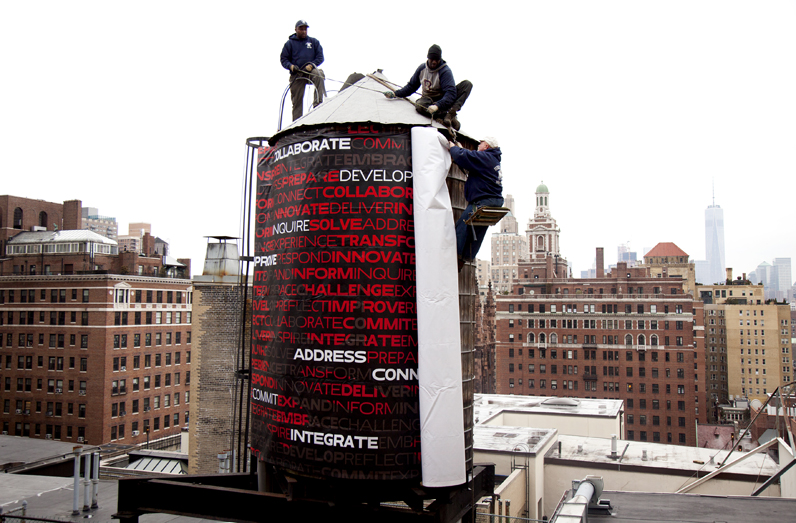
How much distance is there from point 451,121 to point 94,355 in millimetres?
75601

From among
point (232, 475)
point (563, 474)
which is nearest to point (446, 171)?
point (232, 475)

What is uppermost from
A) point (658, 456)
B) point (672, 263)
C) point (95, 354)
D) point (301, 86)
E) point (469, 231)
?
point (672, 263)

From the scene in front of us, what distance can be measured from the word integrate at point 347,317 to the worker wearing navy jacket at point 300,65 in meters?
3.50

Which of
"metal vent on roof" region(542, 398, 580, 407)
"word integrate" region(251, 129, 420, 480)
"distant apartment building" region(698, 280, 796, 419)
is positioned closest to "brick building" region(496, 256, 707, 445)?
"metal vent on roof" region(542, 398, 580, 407)

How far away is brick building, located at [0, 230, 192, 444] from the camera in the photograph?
72.7 m

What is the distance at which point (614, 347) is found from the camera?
327 feet

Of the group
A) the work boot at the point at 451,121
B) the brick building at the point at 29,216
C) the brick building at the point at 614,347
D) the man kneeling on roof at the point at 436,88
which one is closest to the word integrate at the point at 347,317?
the work boot at the point at 451,121

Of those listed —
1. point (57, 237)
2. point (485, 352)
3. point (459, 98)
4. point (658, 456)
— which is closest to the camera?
point (459, 98)

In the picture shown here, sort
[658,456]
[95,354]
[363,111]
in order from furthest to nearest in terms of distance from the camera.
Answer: [95,354] < [658,456] < [363,111]

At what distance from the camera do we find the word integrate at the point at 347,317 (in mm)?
8062

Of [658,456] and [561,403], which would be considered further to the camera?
[561,403]

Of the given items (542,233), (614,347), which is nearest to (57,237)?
(614,347)

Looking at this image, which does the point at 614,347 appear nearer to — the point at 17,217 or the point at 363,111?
the point at 363,111

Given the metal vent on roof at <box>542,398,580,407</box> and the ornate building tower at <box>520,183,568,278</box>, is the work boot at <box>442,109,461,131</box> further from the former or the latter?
the ornate building tower at <box>520,183,568,278</box>
